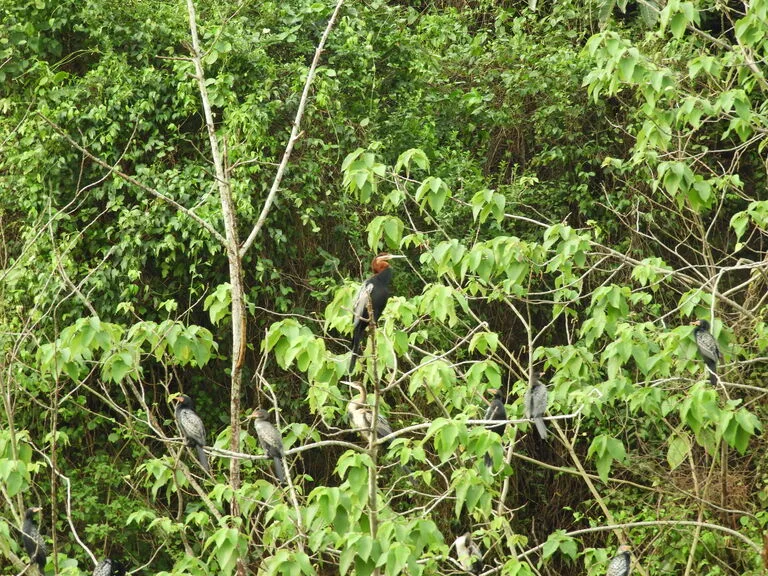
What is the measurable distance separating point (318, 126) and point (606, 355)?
4.47 metres

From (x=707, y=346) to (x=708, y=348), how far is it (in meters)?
0.01

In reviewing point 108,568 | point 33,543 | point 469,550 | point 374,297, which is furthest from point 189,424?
point 469,550

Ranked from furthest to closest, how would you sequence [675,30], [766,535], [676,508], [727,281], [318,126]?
[727,281], [318,126], [676,508], [766,535], [675,30]

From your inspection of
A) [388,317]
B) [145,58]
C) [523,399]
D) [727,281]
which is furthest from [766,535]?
[145,58]

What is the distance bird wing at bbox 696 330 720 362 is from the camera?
4.64 metres

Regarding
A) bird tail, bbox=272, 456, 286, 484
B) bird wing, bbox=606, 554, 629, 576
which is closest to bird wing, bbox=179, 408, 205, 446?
bird tail, bbox=272, 456, 286, 484

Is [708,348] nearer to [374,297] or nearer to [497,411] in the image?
[497,411]

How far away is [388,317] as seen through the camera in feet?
14.2

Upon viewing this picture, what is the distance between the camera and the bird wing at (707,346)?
183 inches

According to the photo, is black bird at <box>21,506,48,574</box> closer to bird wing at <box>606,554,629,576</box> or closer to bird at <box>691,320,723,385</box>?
bird wing at <box>606,554,629,576</box>

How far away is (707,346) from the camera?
4.72 m

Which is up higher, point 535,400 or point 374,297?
point 374,297

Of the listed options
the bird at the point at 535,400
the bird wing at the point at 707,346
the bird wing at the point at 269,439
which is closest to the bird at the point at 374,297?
the bird wing at the point at 269,439

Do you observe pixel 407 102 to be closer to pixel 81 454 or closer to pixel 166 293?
pixel 166 293
